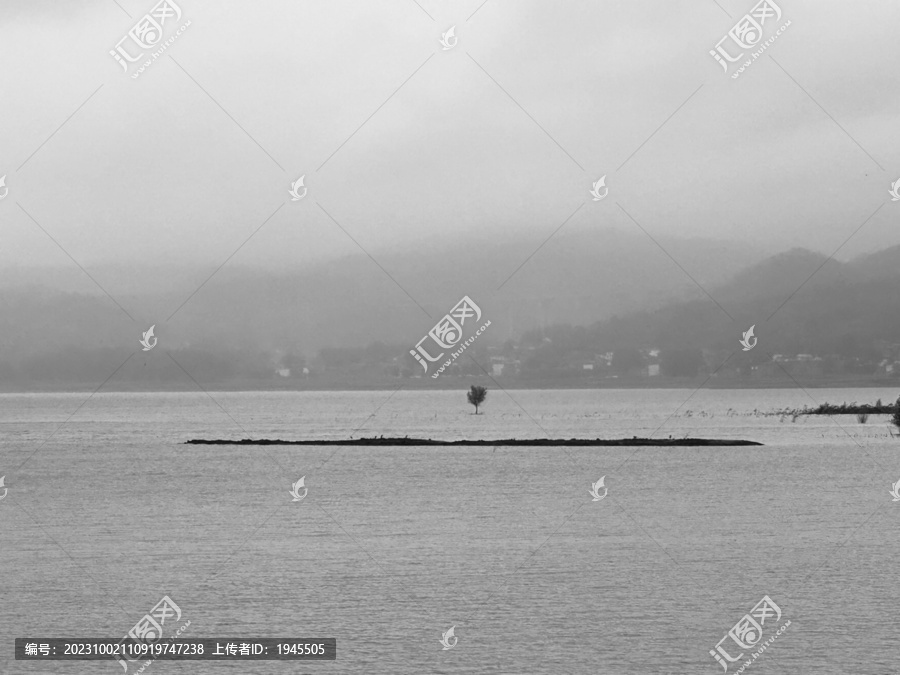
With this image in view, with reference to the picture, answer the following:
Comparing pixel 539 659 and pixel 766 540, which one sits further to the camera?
pixel 766 540

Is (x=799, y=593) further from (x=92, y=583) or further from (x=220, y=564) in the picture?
(x=92, y=583)

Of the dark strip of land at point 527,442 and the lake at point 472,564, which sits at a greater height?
the dark strip of land at point 527,442

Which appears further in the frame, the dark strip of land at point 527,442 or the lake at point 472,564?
the dark strip of land at point 527,442

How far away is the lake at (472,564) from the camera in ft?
73.0

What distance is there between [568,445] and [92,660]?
76380mm

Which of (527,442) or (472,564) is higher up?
(527,442)

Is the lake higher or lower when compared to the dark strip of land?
lower

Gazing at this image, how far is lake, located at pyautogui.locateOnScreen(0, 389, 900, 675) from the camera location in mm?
22250

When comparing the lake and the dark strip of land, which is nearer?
the lake

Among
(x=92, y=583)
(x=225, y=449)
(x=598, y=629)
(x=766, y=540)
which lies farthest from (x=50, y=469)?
(x=598, y=629)

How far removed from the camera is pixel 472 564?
3186cm

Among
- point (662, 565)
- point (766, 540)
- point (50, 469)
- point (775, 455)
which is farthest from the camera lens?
point (775, 455)

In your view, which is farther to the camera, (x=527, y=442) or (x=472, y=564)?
(x=527, y=442)

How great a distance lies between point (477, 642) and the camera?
22.7 m
